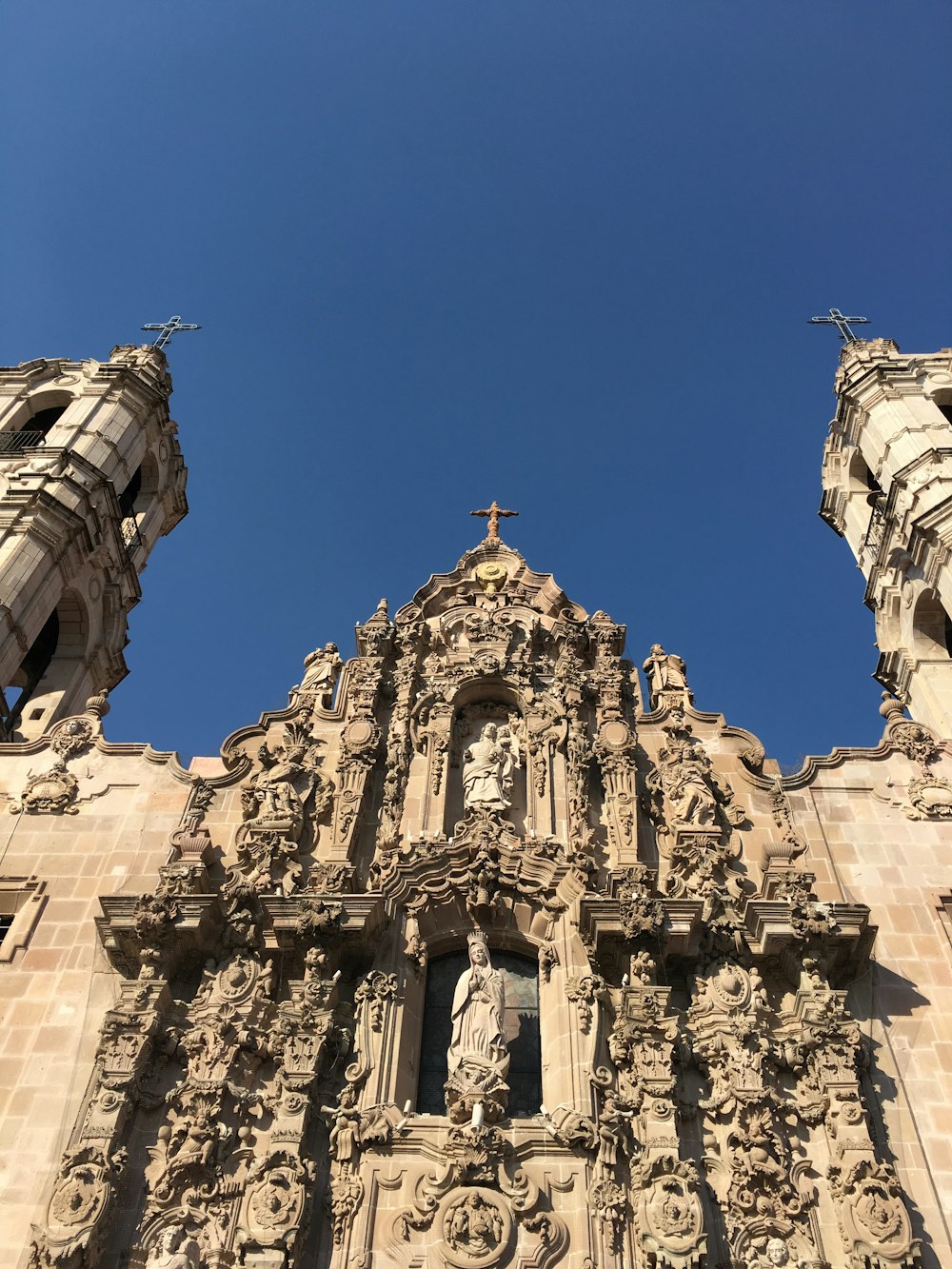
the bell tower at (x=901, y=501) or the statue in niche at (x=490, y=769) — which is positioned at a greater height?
the bell tower at (x=901, y=501)

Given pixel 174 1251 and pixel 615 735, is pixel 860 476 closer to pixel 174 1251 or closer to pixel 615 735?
pixel 615 735

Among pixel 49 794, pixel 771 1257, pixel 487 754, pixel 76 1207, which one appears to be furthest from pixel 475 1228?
pixel 49 794

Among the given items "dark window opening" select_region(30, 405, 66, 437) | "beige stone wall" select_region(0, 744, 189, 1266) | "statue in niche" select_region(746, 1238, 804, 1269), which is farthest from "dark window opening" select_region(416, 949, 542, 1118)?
"dark window opening" select_region(30, 405, 66, 437)

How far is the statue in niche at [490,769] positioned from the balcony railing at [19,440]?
46.2 feet

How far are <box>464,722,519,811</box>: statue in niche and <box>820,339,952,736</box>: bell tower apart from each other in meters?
9.84

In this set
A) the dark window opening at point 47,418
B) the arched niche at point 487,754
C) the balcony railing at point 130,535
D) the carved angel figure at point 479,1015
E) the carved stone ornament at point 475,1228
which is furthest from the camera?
the dark window opening at point 47,418

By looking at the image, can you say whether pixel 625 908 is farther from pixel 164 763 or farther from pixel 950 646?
pixel 950 646

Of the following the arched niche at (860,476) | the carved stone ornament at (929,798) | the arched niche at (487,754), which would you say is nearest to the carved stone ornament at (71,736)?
the arched niche at (487,754)

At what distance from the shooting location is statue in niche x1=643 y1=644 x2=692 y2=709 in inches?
640

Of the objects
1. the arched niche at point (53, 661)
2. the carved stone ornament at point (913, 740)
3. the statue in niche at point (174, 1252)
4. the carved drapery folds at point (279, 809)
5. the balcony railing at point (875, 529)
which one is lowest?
the statue in niche at point (174, 1252)

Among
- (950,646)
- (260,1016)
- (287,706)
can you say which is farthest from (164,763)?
(950,646)

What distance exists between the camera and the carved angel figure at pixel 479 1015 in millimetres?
11578

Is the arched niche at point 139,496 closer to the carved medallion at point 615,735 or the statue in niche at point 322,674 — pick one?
the statue in niche at point 322,674

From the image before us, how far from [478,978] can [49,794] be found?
6.62 meters
